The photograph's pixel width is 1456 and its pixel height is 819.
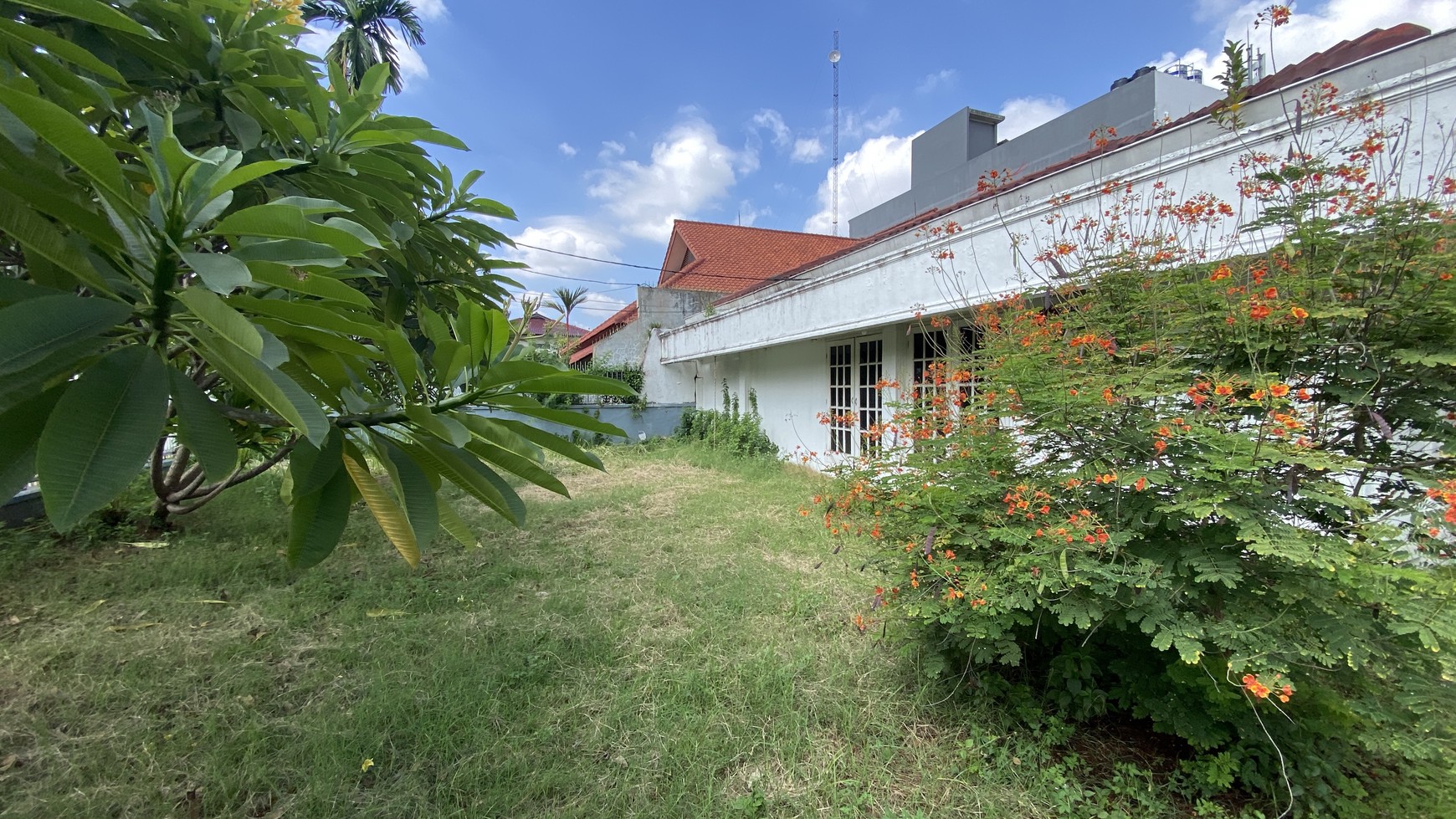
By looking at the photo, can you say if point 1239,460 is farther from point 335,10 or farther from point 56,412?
point 335,10

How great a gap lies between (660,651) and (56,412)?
2577mm

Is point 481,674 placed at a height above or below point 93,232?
below

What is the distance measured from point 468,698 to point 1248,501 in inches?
120

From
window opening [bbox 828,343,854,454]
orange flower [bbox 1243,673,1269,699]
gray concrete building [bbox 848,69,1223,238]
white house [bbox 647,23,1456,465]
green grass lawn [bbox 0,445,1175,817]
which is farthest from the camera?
window opening [bbox 828,343,854,454]

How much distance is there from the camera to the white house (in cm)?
262

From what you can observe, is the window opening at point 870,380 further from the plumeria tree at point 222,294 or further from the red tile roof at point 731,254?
the red tile roof at point 731,254

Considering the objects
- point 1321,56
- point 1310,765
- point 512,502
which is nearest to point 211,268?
point 512,502

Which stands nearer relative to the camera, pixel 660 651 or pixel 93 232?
pixel 93 232

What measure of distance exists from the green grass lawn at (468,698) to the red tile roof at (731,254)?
11.8m

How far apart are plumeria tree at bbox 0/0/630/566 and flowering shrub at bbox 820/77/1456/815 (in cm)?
170

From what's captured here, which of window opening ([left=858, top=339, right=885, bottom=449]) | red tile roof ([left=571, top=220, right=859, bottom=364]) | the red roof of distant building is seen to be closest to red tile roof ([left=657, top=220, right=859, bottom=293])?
red tile roof ([left=571, top=220, right=859, bottom=364])

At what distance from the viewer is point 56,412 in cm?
66

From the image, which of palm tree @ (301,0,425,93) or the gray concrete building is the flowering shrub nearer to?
the gray concrete building

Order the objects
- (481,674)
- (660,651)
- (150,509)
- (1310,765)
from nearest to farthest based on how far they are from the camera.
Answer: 1. (1310,765)
2. (481,674)
3. (660,651)
4. (150,509)
